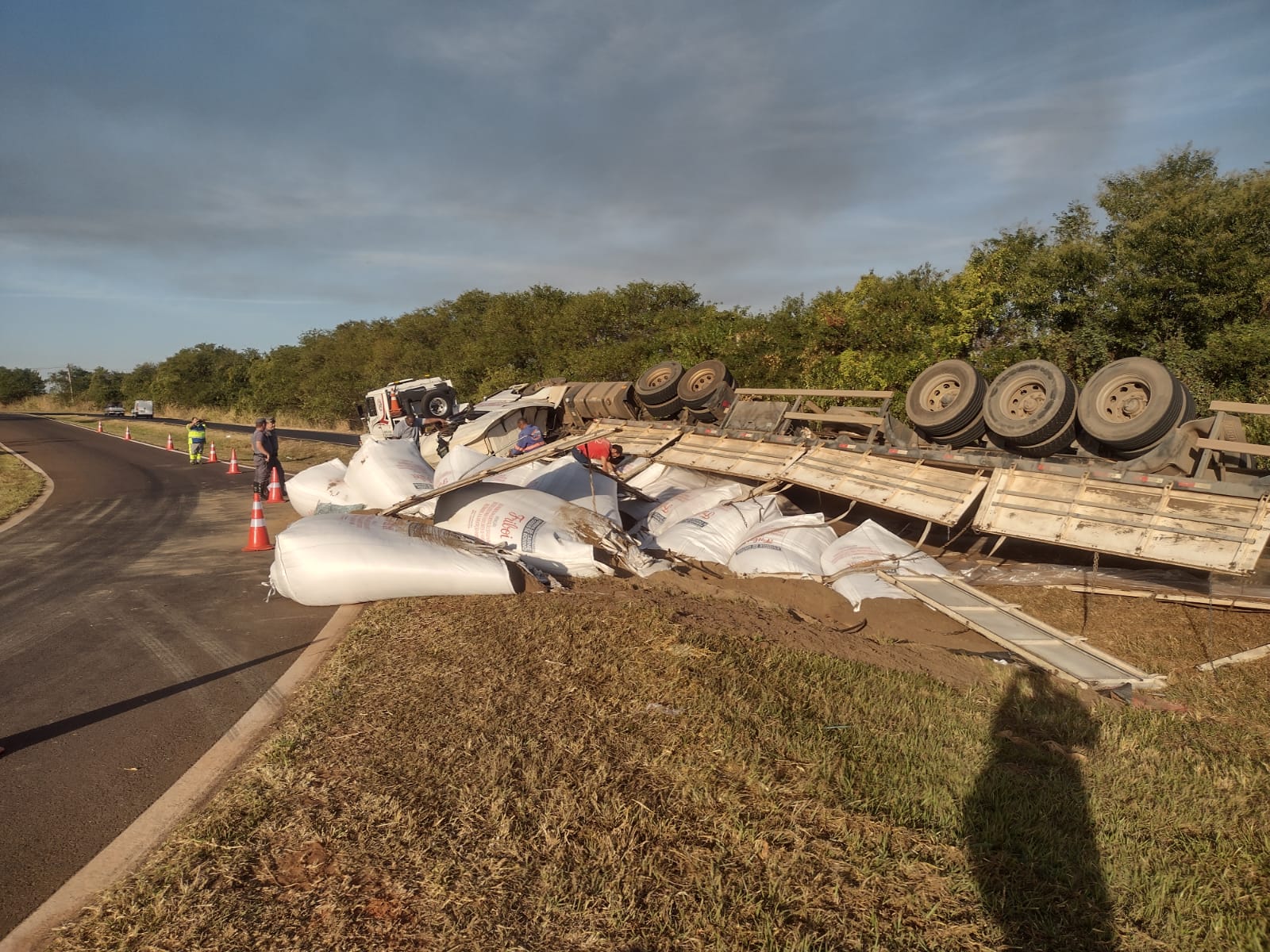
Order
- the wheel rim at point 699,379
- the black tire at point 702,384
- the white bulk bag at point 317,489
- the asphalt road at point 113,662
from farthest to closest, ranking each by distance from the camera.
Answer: the wheel rim at point 699,379 < the black tire at point 702,384 < the white bulk bag at point 317,489 < the asphalt road at point 113,662

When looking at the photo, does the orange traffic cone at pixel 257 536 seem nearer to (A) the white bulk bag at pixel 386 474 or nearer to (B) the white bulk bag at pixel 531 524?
(A) the white bulk bag at pixel 386 474

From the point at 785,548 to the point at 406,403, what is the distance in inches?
468

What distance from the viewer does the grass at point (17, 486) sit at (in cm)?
1215

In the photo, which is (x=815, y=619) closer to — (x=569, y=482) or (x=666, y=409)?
(x=569, y=482)

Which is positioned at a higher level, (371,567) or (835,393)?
(835,393)

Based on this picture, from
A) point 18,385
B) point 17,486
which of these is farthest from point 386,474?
point 18,385

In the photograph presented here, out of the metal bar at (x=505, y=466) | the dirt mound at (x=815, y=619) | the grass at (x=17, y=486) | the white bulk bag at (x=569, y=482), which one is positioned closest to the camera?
the dirt mound at (x=815, y=619)

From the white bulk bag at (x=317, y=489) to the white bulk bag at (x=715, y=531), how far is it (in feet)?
14.1

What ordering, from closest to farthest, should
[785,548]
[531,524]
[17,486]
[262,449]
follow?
[531,524] → [785,548] → [262,449] → [17,486]

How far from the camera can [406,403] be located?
17219 mm

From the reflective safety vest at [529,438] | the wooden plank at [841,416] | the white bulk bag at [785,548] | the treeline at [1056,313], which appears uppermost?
the treeline at [1056,313]

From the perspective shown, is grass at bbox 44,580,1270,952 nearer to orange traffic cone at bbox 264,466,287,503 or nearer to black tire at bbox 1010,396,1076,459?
black tire at bbox 1010,396,1076,459

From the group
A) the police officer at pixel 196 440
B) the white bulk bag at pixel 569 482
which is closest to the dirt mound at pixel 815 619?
the white bulk bag at pixel 569 482

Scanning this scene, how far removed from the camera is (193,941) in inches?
93.4
